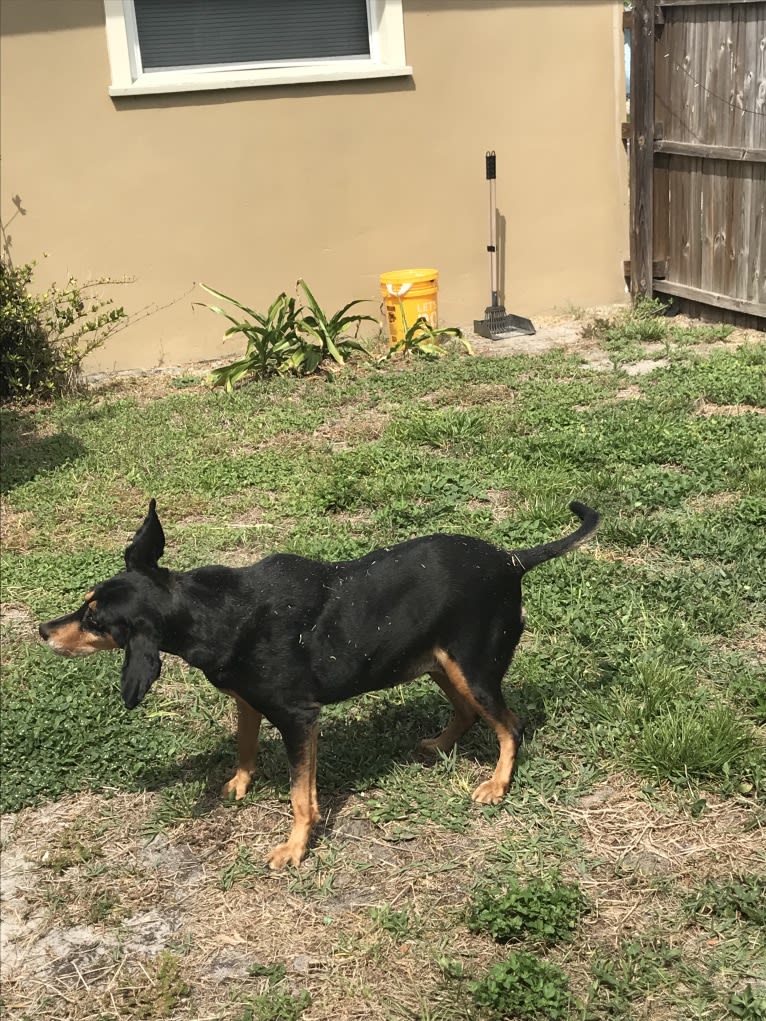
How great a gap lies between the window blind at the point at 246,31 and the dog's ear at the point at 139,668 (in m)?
7.17

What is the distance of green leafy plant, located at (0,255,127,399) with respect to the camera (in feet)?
27.1

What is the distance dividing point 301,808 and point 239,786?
0.42 m

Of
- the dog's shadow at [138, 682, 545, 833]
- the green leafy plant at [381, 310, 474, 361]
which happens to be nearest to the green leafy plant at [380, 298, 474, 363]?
the green leafy plant at [381, 310, 474, 361]

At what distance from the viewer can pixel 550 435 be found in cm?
641

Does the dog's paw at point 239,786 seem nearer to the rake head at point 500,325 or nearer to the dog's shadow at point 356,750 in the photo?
the dog's shadow at point 356,750

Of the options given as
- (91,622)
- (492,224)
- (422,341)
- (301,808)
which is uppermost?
(492,224)

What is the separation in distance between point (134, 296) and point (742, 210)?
5017 mm

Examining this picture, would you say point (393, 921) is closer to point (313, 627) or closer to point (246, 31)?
point (313, 627)

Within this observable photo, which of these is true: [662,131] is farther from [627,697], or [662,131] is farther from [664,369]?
[627,697]

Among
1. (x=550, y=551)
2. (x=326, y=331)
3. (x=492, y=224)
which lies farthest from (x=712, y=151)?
(x=550, y=551)

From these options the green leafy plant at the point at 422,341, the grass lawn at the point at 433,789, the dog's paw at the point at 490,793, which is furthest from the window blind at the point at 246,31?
the dog's paw at the point at 490,793

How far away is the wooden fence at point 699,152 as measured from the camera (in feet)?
27.1

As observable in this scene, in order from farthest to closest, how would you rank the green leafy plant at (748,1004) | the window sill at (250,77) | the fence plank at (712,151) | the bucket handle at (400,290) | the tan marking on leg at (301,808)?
the bucket handle at (400,290) < the window sill at (250,77) < the fence plank at (712,151) < the tan marking on leg at (301,808) < the green leafy plant at (748,1004)

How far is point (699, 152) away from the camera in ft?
28.9
